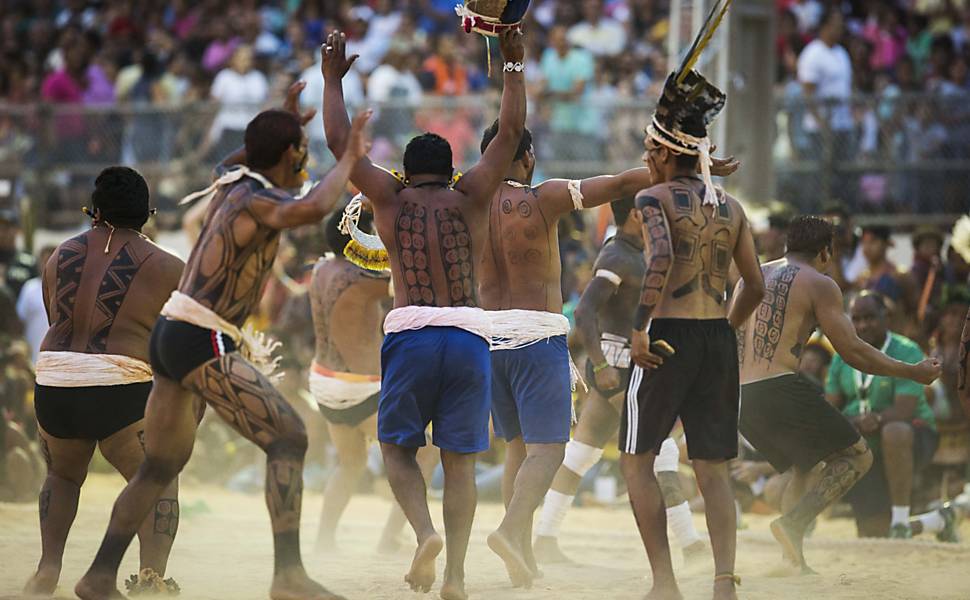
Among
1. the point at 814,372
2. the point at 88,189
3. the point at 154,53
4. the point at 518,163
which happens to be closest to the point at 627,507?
the point at 814,372

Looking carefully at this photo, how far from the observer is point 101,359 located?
660 cm

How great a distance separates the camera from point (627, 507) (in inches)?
451

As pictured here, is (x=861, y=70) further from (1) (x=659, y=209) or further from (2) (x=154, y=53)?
(1) (x=659, y=209)

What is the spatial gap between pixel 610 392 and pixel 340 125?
2639 mm

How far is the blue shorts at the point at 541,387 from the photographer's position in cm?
719

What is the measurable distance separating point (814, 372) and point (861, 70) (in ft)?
18.0

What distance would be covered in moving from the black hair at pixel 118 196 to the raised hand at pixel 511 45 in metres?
1.85

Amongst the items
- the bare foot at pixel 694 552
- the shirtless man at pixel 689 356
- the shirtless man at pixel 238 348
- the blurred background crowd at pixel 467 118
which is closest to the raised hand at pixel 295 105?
the shirtless man at pixel 238 348

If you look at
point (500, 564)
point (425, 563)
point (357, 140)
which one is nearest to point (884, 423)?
point (500, 564)

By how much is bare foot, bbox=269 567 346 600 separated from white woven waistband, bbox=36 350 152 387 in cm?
154

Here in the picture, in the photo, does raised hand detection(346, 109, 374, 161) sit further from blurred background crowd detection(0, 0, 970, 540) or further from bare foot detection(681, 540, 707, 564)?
blurred background crowd detection(0, 0, 970, 540)

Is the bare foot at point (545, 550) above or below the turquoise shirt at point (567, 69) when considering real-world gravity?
below

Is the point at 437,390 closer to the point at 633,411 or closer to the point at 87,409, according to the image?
the point at 633,411

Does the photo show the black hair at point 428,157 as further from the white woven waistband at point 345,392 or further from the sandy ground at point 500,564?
the white woven waistband at point 345,392
